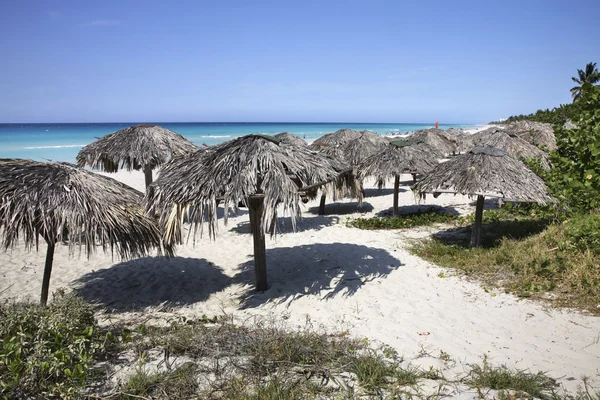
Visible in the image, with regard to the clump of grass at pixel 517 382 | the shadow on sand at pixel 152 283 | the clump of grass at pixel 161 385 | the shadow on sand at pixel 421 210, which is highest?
the clump of grass at pixel 161 385

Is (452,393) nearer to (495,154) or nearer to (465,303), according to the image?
(465,303)

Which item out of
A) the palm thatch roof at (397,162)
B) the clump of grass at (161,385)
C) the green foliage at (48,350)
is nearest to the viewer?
the green foliage at (48,350)

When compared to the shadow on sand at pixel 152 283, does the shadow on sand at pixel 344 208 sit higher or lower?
higher

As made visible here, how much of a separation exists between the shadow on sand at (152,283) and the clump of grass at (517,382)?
14.6ft

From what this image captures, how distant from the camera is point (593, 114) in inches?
243

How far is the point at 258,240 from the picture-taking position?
250 inches

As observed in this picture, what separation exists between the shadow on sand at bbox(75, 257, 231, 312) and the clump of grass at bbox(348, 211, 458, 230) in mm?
4574

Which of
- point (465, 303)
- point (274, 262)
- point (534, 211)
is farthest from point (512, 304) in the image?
point (534, 211)

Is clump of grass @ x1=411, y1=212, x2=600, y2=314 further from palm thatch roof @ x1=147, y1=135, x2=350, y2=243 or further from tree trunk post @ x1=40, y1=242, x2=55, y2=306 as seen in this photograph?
tree trunk post @ x1=40, y1=242, x2=55, y2=306

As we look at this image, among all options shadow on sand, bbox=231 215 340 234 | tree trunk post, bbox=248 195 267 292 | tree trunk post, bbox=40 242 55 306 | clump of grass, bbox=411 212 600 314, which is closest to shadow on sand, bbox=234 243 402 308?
tree trunk post, bbox=248 195 267 292

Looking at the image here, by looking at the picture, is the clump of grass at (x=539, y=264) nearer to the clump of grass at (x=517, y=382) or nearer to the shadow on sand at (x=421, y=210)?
the clump of grass at (x=517, y=382)

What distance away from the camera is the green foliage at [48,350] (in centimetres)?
309

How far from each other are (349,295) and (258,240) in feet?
5.73

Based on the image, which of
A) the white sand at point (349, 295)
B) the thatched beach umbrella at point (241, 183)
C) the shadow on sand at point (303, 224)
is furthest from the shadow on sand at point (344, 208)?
the thatched beach umbrella at point (241, 183)
